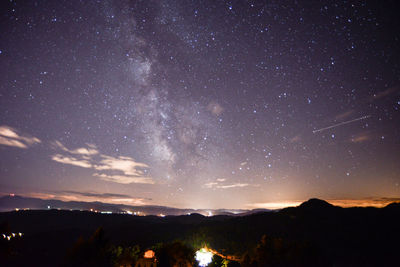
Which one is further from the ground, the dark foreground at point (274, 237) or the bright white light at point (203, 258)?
the bright white light at point (203, 258)

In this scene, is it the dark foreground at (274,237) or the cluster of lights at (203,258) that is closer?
the cluster of lights at (203,258)

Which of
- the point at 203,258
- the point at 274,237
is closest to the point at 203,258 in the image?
the point at 203,258

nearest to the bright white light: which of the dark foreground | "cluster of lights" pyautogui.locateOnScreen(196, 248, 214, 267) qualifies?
"cluster of lights" pyautogui.locateOnScreen(196, 248, 214, 267)

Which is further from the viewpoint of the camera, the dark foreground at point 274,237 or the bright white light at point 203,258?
the dark foreground at point 274,237

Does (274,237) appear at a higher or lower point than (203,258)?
lower

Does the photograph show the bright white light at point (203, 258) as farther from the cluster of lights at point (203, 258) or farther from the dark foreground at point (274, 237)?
the dark foreground at point (274, 237)

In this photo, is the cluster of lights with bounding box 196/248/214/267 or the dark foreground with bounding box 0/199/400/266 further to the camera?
the dark foreground with bounding box 0/199/400/266

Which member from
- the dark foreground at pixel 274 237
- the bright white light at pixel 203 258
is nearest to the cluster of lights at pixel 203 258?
the bright white light at pixel 203 258

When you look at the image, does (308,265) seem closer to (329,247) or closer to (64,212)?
(329,247)

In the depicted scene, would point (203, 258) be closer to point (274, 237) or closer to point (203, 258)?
point (203, 258)

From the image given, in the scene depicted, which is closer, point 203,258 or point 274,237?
point 203,258

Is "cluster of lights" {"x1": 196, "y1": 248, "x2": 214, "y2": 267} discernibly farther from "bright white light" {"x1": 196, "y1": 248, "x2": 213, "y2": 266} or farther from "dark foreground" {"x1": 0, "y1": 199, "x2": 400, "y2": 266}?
"dark foreground" {"x1": 0, "y1": 199, "x2": 400, "y2": 266}

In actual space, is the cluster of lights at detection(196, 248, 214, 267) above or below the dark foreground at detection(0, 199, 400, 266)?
above

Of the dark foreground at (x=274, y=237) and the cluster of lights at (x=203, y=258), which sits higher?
the cluster of lights at (x=203, y=258)
